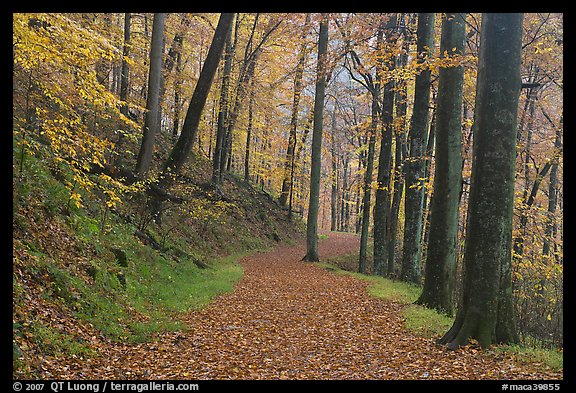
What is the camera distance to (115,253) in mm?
9289

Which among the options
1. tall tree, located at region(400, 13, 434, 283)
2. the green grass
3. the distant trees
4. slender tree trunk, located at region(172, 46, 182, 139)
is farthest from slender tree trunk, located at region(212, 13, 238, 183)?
tall tree, located at region(400, 13, 434, 283)

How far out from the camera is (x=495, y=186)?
625 centimetres

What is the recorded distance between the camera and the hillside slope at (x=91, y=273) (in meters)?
5.51

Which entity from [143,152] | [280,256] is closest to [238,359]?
[143,152]

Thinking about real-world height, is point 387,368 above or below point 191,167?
below

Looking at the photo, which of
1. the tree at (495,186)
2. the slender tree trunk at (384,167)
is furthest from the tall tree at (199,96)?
the tree at (495,186)

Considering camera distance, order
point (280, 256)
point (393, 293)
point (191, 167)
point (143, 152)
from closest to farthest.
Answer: point (393, 293) < point (143, 152) < point (280, 256) < point (191, 167)

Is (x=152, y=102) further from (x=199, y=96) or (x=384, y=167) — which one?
(x=384, y=167)

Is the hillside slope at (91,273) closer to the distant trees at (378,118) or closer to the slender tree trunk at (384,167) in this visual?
the distant trees at (378,118)

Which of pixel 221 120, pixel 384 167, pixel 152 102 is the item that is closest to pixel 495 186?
pixel 384 167

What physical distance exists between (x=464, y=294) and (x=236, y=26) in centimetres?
2042

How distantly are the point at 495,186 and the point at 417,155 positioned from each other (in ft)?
20.0

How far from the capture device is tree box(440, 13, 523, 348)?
623cm
